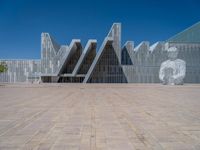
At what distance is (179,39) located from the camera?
2351 inches

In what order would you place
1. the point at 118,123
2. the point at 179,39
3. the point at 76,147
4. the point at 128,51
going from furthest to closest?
the point at 179,39, the point at 128,51, the point at 118,123, the point at 76,147

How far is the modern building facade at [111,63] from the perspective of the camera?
4828 centimetres

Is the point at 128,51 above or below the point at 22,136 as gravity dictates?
above

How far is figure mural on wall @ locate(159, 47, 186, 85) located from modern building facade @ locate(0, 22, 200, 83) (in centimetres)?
1102

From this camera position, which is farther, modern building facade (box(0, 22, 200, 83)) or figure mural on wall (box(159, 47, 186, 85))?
modern building facade (box(0, 22, 200, 83))

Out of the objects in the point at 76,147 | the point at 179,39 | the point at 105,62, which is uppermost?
the point at 179,39

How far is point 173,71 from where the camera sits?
37.3 metres

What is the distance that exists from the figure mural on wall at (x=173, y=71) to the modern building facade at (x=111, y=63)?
36.2 feet

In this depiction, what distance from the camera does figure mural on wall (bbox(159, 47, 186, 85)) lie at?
36938 mm

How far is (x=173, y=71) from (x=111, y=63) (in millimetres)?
16035

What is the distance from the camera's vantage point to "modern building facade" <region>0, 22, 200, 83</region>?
48281mm

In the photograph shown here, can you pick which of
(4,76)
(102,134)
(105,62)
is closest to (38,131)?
(102,134)

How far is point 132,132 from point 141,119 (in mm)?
1648

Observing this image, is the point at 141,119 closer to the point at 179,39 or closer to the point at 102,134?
the point at 102,134
